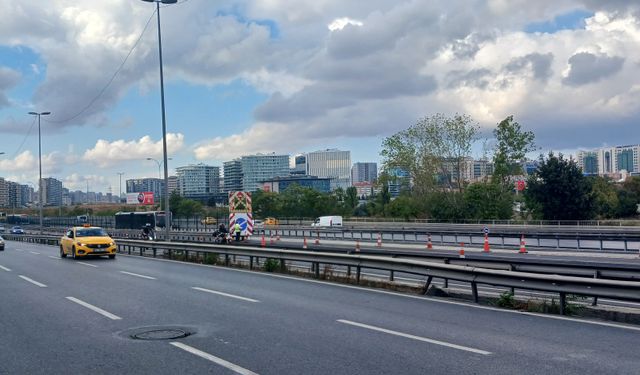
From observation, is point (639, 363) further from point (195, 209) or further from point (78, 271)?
point (195, 209)

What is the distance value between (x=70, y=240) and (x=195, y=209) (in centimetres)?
6181

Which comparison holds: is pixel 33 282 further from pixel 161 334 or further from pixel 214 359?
pixel 214 359

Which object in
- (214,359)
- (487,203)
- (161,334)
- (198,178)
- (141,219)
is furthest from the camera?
(198,178)

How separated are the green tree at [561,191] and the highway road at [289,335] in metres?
50.5

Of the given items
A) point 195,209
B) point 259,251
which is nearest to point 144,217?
point 195,209

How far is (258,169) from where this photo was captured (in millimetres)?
169875

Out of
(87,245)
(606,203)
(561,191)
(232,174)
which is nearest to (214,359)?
(87,245)

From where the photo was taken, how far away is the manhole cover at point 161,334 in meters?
9.94

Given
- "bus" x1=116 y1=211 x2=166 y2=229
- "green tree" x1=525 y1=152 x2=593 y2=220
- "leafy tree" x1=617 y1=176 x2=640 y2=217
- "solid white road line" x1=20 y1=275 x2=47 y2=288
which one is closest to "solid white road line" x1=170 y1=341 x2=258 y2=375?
"solid white road line" x1=20 y1=275 x2=47 y2=288

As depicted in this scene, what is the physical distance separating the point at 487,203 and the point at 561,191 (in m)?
10.3

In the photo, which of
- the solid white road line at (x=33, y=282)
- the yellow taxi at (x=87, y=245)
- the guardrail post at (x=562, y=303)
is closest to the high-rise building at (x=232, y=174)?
the yellow taxi at (x=87, y=245)

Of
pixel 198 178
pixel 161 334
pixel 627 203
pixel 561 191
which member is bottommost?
pixel 161 334

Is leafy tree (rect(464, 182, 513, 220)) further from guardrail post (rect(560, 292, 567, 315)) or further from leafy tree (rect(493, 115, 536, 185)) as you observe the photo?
guardrail post (rect(560, 292, 567, 315))

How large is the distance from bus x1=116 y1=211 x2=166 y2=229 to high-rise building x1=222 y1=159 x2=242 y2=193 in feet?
206
